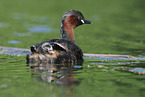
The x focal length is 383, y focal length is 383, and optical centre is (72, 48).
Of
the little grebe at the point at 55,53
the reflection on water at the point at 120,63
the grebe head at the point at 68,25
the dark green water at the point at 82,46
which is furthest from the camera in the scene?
the grebe head at the point at 68,25

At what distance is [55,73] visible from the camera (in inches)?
368

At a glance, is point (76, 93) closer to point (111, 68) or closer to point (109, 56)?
point (111, 68)

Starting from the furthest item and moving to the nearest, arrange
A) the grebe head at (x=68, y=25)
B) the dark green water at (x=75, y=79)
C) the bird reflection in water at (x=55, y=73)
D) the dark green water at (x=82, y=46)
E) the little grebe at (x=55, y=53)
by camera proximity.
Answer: the grebe head at (x=68, y=25)
the little grebe at (x=55, y=53)
the bird reflection in water at (x=55, y=73)
the dark green water at (x=82, y=46)
the dark green water at (x=75, y=79)

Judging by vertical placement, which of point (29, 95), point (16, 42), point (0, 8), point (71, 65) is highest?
point (0, 8)

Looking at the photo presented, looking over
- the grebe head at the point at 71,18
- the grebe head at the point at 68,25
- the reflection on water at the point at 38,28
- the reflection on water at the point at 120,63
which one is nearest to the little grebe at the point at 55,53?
the reflection on water at the point at 120,63

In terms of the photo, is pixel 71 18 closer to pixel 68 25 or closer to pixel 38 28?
pixel 68 25

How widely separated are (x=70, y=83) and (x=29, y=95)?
118cm

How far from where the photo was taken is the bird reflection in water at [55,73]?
333 inches

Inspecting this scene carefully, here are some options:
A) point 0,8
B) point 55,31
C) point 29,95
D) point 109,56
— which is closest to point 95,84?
point 29,95

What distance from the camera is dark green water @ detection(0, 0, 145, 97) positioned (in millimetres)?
7906

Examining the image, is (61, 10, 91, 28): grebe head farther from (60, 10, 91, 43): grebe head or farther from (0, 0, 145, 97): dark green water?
(0, 0, 145, 97): dark green water

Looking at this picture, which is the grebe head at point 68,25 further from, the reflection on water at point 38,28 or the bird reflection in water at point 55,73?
the reflection on water at point 38,28

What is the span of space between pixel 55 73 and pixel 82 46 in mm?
5562

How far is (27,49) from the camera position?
13.8 meters
